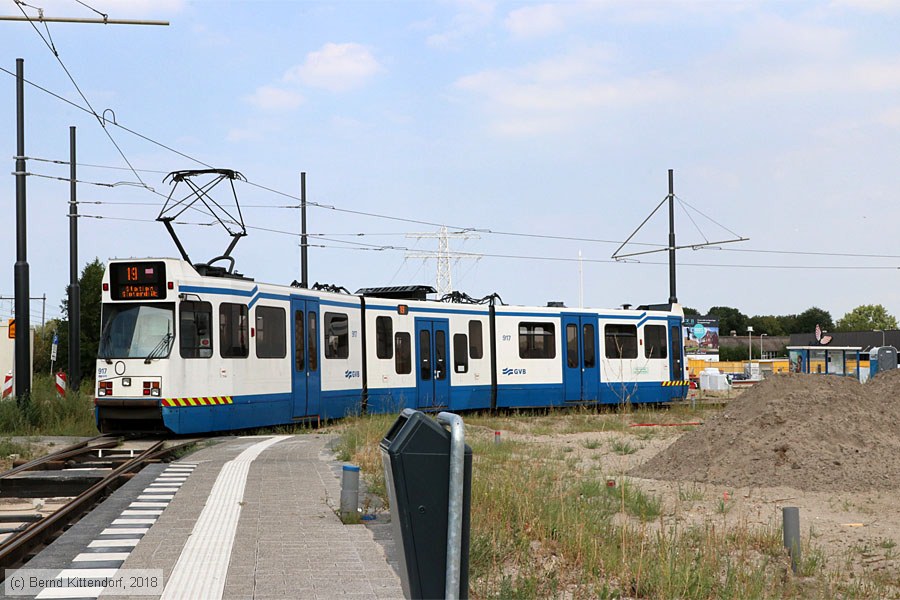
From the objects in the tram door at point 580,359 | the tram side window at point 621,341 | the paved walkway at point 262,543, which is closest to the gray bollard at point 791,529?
the paved walkway at point 262,543

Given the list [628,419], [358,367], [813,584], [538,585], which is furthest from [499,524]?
[628,419]

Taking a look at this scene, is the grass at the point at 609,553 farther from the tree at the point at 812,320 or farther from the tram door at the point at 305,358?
the tree at the point at 812,320

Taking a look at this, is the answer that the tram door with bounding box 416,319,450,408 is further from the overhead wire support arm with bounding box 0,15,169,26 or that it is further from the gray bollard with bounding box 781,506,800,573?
the gray bollard with bounding box 781,506,800,573

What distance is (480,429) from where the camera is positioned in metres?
23.2

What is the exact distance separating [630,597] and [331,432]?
15.1m

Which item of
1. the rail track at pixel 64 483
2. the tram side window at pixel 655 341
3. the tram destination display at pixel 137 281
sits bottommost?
the rail track at pixel 64 483

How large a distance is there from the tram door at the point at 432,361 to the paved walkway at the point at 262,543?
45.1 feet

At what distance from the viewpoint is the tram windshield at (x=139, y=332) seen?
19.1 metres

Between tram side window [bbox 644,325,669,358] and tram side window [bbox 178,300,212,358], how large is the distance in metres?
16.7

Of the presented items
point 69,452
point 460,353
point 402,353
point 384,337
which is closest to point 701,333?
point 460,353

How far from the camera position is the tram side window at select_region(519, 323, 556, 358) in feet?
97.7

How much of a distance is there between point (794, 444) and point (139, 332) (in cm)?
1194

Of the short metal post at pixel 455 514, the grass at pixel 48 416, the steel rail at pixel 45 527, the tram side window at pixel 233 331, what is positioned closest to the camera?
the short metal post at pixel 455 514

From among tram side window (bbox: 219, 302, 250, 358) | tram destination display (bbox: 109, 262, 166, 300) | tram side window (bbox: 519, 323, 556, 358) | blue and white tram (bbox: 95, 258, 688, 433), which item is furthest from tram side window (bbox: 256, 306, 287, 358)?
tram side window (bbox: 519, 323, 556, 358)
